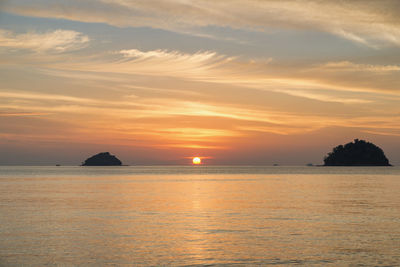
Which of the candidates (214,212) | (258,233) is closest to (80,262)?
(258,233)

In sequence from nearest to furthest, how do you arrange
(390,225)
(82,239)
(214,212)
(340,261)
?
(340,261), (82,239), (390,225), (214,212)

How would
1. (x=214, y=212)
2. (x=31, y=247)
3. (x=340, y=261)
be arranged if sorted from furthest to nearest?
(x=214, y=212) < (x=31, y=247) < (x=340, y=261)

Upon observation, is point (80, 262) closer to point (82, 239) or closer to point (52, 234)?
point (82, 239)

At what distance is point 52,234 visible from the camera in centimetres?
3309

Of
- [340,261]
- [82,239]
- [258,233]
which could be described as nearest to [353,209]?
[258,233]

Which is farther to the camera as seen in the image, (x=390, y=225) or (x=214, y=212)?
(x=214, y=212)

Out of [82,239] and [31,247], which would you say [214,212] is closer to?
[82,239]

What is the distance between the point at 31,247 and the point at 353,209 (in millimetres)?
35185

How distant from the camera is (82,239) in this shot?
3130 cm

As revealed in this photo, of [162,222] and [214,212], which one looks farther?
[214,212]

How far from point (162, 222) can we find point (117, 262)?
14634 mm

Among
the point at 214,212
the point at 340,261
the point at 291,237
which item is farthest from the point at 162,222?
the point at 340,261

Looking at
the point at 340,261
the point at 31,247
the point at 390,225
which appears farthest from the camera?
the point at 390,225

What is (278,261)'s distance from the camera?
24844 millimetres
